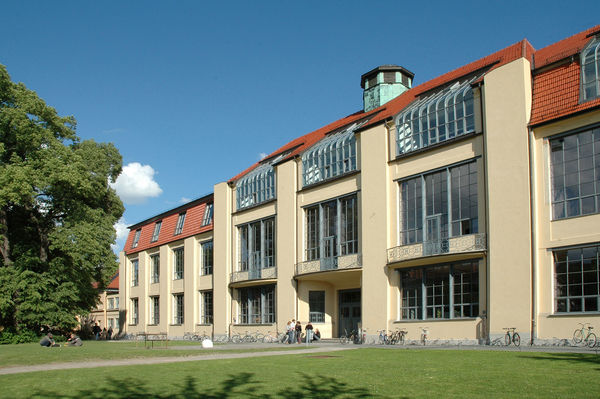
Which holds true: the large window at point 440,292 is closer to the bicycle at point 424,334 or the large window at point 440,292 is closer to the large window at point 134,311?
the bicycle at point 424,334

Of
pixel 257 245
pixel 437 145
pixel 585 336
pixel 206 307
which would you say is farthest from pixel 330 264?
pixel 206 307

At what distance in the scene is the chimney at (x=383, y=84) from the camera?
37.3 meters

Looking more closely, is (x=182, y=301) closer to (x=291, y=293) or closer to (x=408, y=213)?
A: (x=291, y=293)

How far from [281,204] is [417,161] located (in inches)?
413

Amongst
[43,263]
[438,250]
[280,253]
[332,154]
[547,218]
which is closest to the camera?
[547,218]

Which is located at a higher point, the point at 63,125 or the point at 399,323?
the point at 63,125

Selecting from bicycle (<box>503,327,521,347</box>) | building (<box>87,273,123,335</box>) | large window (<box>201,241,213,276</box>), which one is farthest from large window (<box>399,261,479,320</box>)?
building (<box>87,273,123,335</box>)

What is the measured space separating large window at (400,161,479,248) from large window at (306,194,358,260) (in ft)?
11.1

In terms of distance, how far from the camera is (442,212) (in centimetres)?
2547

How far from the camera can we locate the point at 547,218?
71.5ft

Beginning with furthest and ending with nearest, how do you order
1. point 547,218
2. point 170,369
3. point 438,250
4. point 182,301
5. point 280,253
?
1. point 182,301
2. point 280,253
3. point 438,250
4. point 547,218
5. point 170,369

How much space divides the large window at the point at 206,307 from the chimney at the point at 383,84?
55.5 ft

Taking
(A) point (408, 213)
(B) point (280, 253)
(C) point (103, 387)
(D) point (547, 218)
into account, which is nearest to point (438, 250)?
(A) point (408, 213)

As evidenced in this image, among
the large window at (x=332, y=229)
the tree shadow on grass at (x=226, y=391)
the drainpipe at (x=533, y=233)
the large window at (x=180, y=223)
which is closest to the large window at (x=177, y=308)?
the large window at (x=180, y=223)
